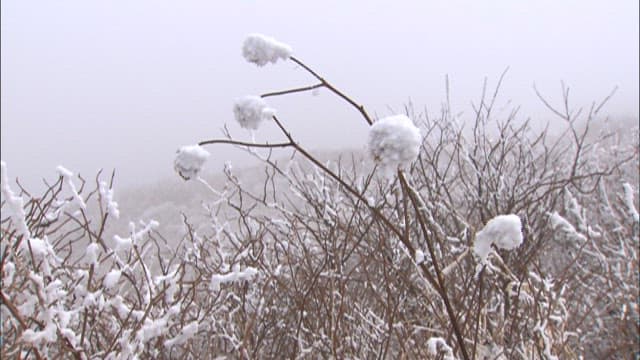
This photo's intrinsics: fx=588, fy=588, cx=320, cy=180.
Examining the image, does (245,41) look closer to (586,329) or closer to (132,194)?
(586,329)

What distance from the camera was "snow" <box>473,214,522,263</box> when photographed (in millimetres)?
1080

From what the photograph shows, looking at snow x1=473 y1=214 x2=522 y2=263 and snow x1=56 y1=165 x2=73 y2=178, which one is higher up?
snow x1=56 y1=165 x2=73 y2=178

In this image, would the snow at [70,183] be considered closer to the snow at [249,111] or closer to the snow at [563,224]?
the snow at [249,111]

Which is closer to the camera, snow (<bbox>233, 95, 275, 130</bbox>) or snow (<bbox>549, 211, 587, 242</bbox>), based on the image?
snow (<bbox>233, 95, 275, 130</bbox>)

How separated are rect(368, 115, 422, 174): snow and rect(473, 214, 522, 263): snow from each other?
0.25 meters

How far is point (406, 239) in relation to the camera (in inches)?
45.7

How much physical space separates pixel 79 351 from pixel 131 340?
320mm

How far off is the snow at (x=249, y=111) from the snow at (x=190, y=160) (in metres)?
0.10

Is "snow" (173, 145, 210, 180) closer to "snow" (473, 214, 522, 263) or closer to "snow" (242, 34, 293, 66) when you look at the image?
"snow" (242, 34, 293, 66)

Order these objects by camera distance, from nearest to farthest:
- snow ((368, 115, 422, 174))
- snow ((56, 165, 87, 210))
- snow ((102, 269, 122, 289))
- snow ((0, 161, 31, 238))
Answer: snow ((368, 115, 422, 174)) → snow ((0, 161, 31, 238)) → snow ((102, 269, 122, 289)) → snow ((56, 165, 87, 210))

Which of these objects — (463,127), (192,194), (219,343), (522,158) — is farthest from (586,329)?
(192,194)

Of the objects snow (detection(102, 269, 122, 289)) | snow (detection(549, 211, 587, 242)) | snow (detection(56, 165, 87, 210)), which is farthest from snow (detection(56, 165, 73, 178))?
snow (detection(549, 211, 587, 242))

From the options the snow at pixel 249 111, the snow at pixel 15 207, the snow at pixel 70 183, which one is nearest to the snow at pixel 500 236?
the snow at pixel 249 111

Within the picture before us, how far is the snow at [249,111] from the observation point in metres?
1.18
